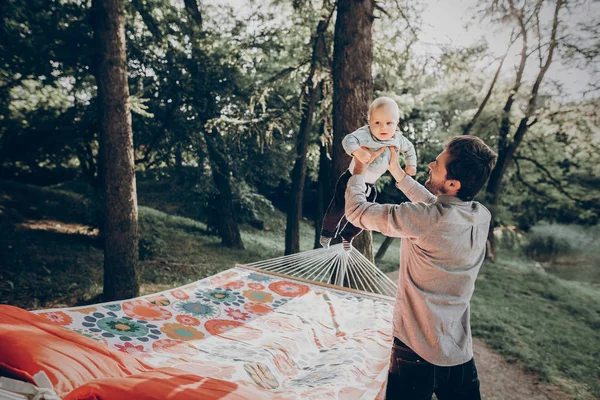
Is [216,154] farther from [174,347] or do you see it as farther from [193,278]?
[174,347]

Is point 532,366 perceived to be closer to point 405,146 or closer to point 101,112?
point 405,146

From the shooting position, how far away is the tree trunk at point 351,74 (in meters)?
2.81

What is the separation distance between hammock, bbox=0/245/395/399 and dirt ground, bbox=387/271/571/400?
1314 mm

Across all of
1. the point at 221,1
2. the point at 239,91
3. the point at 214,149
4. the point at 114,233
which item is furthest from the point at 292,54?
the point at 114,233

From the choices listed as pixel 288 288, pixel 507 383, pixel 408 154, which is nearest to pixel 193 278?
pixel 288 288

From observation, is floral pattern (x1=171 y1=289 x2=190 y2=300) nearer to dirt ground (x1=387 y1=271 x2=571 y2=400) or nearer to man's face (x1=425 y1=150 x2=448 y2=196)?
man's face (x1=425 y1=150 x2=448 y2=196)

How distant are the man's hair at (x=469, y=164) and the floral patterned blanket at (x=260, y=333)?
867 mm

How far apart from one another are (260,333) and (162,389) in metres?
1.06

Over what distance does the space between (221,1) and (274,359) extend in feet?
19.1

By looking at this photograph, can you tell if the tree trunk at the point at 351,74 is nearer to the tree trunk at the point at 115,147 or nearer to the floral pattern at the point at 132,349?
the floral pattern at the point at 132,349

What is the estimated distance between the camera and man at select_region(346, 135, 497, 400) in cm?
113

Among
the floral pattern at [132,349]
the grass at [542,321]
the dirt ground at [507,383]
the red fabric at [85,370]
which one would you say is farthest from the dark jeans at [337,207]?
the grass at [542,321]

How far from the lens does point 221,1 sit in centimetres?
584

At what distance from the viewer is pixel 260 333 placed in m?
2.02
